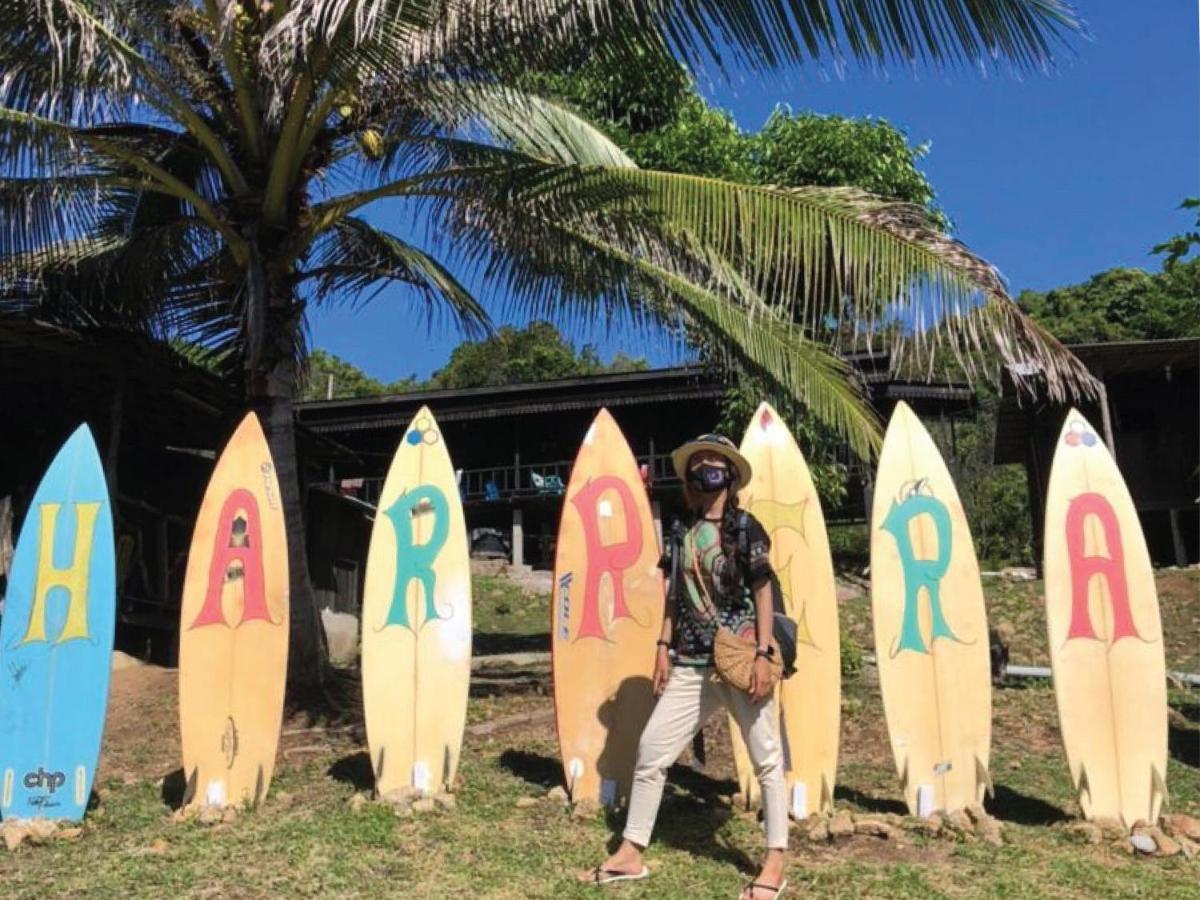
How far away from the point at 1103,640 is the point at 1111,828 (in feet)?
2.35

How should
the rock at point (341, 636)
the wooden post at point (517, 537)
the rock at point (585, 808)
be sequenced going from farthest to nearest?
the wooden post at point (517, 537)
the rock at point (341, 636)
the rock at point (585, 808)

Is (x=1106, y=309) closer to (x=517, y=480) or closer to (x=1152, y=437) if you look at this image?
(x=1152, y=437)

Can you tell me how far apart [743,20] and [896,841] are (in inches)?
130

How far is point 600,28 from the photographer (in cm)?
491

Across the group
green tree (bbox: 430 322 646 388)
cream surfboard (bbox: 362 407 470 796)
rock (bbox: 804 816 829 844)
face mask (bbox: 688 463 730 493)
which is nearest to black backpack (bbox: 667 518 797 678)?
face mask (bbox: 688 463 730 493)

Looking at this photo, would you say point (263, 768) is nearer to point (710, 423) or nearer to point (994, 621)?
point (994, 621)

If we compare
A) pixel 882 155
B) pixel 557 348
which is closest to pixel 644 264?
pixel 882 155

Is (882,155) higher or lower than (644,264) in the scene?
higher

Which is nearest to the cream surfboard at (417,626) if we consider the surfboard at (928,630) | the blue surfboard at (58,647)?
the blue surfboard at (58,647)

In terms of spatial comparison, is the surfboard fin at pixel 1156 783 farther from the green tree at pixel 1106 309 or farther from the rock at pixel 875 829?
the green tree at pixel 1106 309

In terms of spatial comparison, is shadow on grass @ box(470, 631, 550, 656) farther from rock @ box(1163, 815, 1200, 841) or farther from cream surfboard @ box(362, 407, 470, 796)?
rock @ box(1163, 815, 1200, 841)

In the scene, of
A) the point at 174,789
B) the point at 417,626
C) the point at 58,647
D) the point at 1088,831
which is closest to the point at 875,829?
the point at 1088,831

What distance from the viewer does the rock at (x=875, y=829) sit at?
4.07m

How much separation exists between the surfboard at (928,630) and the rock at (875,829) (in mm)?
267
